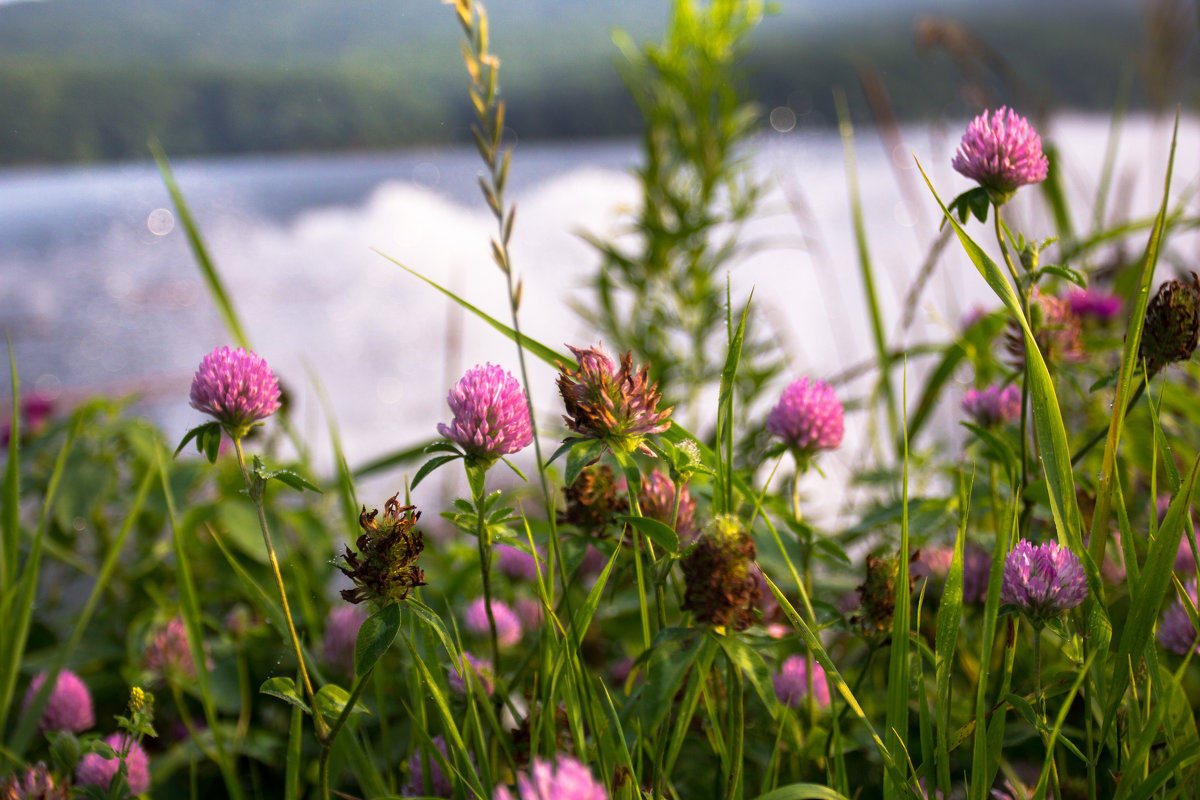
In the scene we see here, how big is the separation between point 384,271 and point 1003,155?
11.7ft

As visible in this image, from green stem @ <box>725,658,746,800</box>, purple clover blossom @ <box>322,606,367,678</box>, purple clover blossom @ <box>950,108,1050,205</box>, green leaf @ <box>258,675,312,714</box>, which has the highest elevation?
purple clover blossom @ <box>950,108,1050,205</box>

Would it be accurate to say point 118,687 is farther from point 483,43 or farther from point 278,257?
point 278,257

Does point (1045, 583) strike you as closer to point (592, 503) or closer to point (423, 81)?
point (592, 503)

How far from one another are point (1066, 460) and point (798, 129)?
3294 mm

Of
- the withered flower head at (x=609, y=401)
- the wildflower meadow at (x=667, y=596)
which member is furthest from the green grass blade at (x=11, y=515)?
the withered flower head at (x=609, y=401)

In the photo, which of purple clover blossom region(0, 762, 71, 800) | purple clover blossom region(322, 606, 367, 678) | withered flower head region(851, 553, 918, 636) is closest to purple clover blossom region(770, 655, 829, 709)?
withered flower head region(851, 553, 918, 636)

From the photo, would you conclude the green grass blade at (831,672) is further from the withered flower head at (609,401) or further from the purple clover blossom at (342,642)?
the purple clover blossom at (342,642)

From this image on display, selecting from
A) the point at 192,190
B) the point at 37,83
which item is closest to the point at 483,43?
the point at 37,83

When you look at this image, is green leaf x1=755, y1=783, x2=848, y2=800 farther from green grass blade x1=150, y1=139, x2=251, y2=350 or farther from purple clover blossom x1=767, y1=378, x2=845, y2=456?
green grass blade x1=150, y1=139, x2=251, y2=350

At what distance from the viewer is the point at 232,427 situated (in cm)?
55

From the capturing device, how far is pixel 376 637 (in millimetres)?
479

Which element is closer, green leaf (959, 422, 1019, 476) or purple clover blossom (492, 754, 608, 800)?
purple clover blossom (492, 754, 608, 800)

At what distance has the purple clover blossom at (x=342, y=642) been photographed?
0.98 metres

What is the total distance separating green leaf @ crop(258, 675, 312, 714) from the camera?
50 cm
